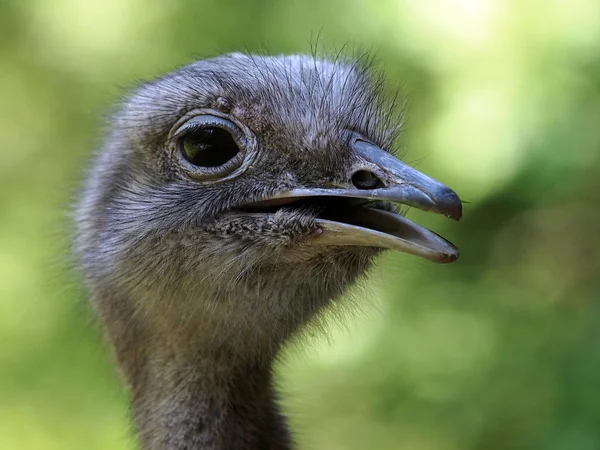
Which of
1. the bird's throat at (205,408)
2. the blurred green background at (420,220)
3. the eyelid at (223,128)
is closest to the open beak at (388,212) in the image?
the eyelid at (223,128)

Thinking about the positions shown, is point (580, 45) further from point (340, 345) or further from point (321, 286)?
point (321, 286)

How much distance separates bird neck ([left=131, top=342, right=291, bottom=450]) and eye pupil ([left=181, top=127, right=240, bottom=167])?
0.38 meters

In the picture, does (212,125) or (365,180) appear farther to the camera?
(212,125)

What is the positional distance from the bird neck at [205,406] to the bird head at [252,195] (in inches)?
4.6

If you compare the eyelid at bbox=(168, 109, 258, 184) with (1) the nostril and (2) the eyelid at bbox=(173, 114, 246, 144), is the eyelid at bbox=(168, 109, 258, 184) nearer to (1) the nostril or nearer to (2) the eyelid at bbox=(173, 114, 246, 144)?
(2) the eyelid at bbox=(173, 114, 246, 144)

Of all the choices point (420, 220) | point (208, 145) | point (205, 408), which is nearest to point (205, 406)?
point (205, 408)

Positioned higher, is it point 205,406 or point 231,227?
point 231,227

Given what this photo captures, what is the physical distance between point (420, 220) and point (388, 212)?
168cm

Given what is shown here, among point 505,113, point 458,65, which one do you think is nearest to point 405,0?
point 458,65

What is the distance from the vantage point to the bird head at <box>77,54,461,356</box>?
138 centimetres

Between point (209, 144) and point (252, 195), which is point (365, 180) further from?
point (209, 144)

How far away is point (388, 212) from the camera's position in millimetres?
1390

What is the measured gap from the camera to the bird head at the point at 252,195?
1.38 metres

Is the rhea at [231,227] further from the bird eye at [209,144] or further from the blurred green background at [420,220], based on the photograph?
the blurred green background at [420,220]
